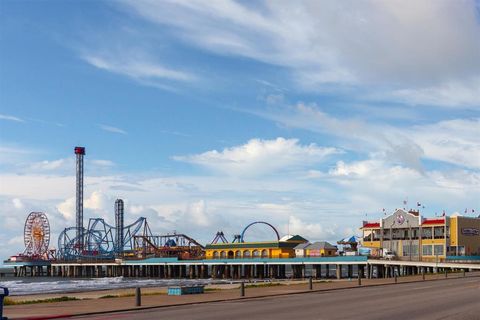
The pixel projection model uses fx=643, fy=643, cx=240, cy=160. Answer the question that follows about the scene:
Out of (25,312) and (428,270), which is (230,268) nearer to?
(428,270)

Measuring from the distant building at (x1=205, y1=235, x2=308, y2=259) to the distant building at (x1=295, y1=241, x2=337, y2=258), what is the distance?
12.7ft

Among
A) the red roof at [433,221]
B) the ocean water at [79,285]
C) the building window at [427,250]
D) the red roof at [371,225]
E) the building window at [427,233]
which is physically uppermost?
the red roof at [433,221]

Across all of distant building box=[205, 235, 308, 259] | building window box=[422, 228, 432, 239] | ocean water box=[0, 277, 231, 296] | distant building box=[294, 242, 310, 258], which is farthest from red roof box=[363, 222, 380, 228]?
ocean water box=[0, 277, 231, 296]

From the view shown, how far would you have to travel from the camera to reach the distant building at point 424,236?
113250 millimetres

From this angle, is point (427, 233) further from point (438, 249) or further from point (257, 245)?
point (257, 245)

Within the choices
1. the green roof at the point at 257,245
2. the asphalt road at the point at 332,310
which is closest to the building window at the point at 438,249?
the green roof at the point at 257,245

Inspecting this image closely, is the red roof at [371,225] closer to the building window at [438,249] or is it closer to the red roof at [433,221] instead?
the red roof at [433,221]

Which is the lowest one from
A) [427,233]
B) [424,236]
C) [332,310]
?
[424,236]

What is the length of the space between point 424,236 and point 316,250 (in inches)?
828

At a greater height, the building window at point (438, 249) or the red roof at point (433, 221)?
the red roof at point (433, 221)

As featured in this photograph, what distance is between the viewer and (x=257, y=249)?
138 meters

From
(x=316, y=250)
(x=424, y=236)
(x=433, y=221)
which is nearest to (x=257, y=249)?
(x=316, y=250)

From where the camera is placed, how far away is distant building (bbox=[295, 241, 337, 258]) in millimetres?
125219

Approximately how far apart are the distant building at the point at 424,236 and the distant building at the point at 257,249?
56.3ft
